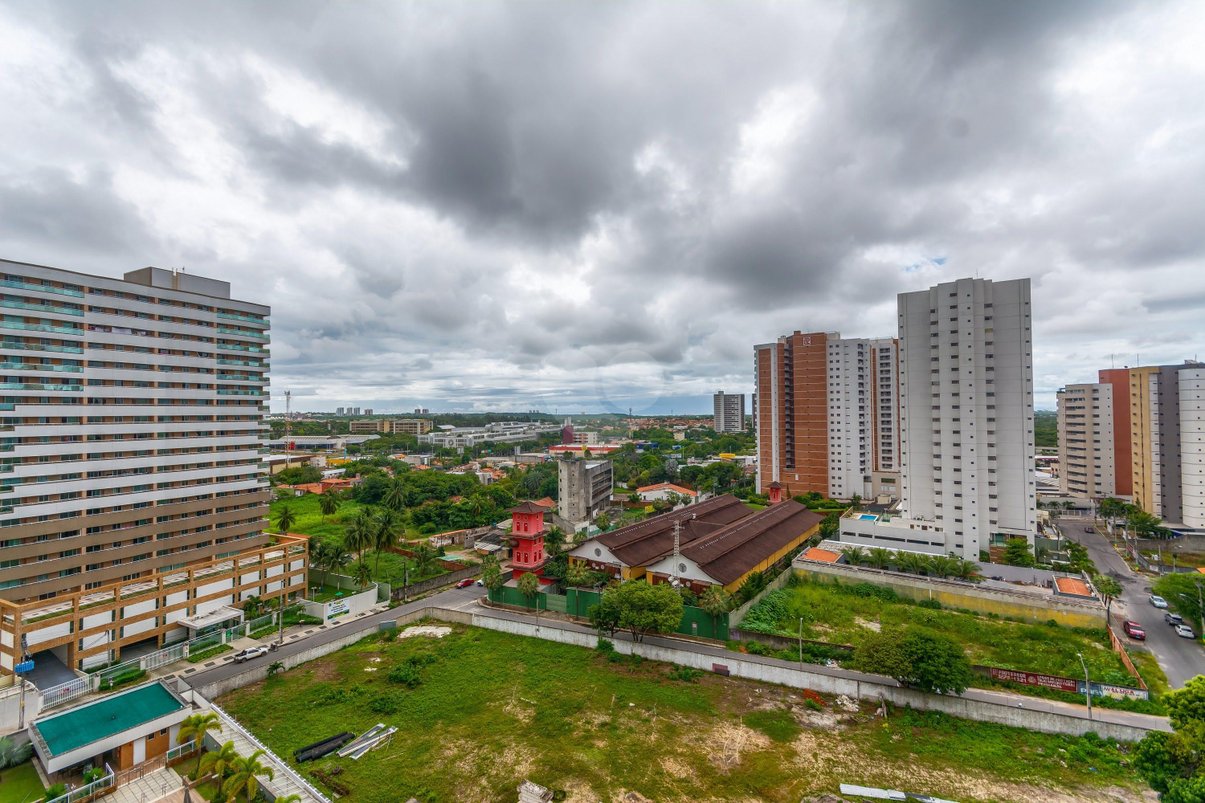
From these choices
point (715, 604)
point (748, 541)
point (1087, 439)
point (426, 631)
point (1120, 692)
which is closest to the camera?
point (1120, 692)

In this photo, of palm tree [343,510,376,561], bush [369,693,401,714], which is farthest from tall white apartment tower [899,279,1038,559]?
palm tree [343,510,376,561]

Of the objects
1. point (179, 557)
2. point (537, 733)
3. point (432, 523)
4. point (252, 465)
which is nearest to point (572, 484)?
point (432, 523)

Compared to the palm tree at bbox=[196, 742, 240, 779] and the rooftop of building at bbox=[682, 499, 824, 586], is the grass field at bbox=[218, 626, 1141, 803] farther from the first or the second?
the rooftop of building at bbox=[682, 499, 824, 586]

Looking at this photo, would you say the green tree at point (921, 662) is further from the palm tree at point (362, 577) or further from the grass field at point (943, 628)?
the palm tree at point (362, 577)

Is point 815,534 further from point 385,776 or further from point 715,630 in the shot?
point 385,776

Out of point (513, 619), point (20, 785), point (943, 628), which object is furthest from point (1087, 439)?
point (20, 785)

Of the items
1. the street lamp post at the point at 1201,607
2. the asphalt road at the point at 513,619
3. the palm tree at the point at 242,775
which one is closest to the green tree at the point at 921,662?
the asphalt road at the point at 513,619

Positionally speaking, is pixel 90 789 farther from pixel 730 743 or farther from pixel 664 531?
pixel 664 531
